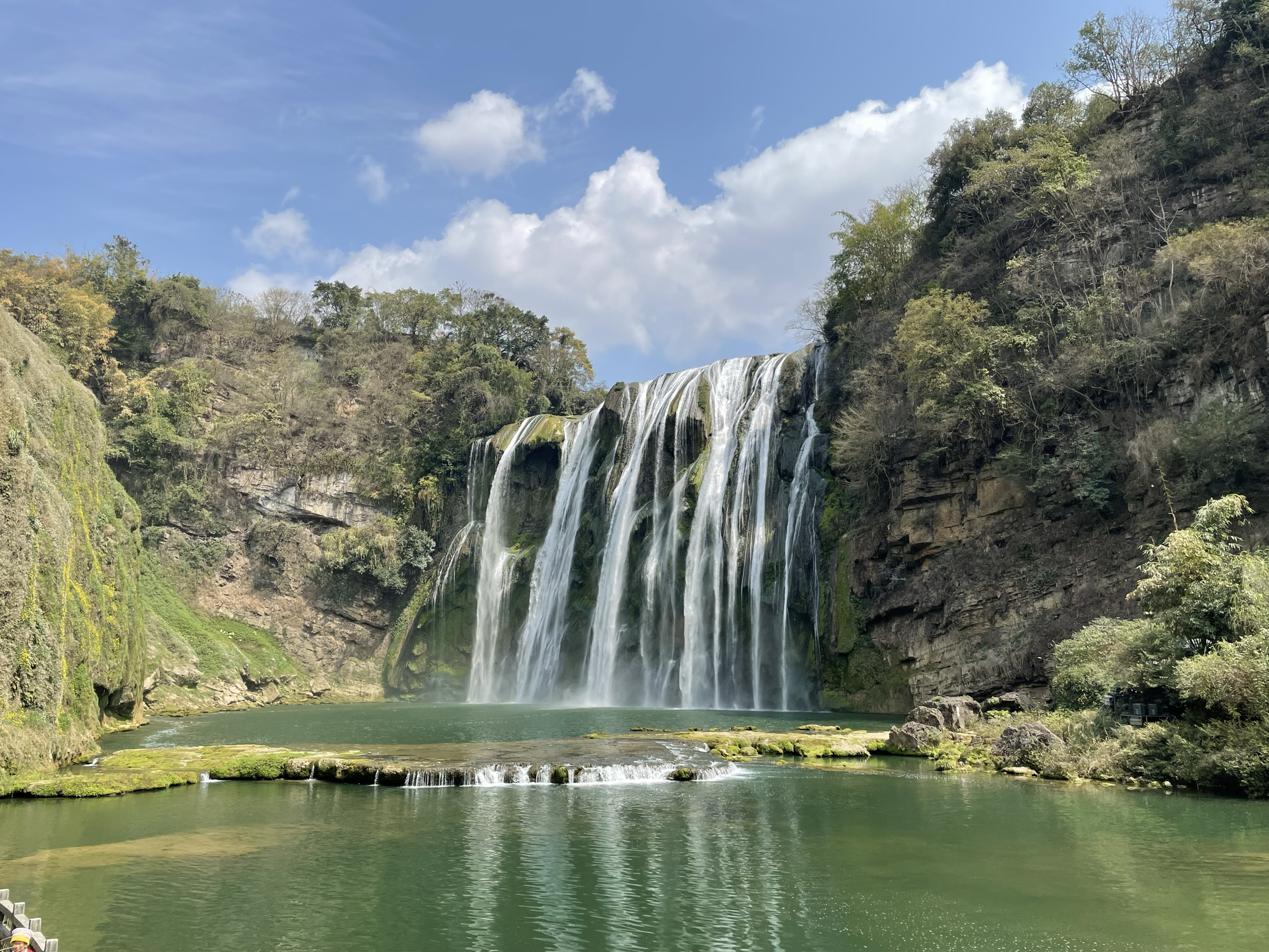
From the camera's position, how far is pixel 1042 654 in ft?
82.5

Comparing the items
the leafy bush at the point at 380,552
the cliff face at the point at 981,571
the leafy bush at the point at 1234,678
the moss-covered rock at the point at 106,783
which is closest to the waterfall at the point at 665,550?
the leafy bush at the point at 380,552

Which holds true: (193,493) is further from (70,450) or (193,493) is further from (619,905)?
(619,905)

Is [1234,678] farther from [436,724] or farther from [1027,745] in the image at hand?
[436,724]

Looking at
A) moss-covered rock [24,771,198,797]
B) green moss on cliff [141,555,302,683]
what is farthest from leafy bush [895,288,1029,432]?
green moss on cliff [141,555,302,683]

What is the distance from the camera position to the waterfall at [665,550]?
114ft

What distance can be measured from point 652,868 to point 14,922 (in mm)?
6519

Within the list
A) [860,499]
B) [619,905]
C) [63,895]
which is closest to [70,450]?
[63,895]

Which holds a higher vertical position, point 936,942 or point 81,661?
point 81,661

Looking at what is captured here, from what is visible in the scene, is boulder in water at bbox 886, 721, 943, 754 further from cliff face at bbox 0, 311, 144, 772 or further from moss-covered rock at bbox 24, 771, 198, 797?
cliff face at bbox 0, 311, 144, 772

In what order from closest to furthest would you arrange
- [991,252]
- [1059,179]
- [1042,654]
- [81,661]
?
[81,661]
[1042,654]
[1059,179]
[991,252]

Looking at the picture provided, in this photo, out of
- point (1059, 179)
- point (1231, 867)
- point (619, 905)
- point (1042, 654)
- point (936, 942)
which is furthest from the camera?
point (1059, 179)

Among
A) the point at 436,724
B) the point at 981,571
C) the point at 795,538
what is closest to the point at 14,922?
the point at 436,724

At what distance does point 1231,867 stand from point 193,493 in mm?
51321

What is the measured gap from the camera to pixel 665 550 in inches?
1526
